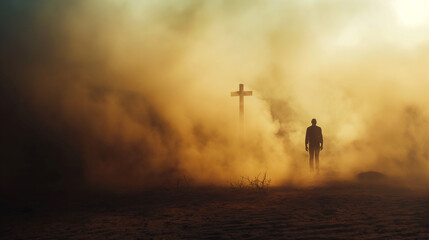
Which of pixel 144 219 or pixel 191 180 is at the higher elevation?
pixel 191 180

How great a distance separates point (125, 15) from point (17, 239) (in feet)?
56.8

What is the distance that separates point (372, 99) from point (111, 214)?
18314mm

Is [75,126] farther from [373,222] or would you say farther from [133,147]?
[373,222]

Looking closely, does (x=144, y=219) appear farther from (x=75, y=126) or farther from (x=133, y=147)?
(x=75, y=126)

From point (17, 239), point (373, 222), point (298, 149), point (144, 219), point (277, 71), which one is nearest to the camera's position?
point (17, 239)

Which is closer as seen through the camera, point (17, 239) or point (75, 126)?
point (17, 239)

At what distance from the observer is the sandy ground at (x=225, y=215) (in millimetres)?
7025

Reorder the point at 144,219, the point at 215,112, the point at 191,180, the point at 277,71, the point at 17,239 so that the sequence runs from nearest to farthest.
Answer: the point at 17,239 → the point at 144,219 → the point at 191,180 → the point at 215,112 → the point at 277,71

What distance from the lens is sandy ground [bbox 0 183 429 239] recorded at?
703 centimetres

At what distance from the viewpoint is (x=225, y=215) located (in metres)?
8.46

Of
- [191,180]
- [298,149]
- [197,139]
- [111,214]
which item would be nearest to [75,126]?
[197,139]

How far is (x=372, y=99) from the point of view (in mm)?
24125

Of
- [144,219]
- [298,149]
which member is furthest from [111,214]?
[298,149]

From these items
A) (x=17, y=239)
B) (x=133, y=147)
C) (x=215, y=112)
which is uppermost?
(x=215, y=112)
